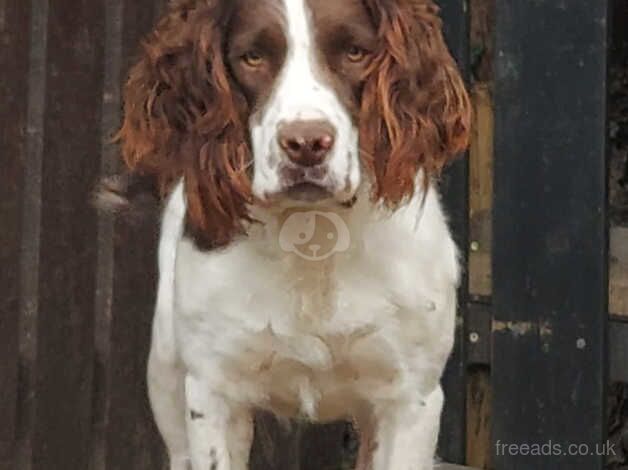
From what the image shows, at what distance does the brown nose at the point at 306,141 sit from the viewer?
8.99ft

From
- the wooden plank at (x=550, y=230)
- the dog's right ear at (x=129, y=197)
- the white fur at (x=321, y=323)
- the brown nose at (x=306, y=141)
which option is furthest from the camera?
the wooden plank at (x=550, y=230)

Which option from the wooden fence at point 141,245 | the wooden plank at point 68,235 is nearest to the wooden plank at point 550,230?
the wooden fence at point 141,245

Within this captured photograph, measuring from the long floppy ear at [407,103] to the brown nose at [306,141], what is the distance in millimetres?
180

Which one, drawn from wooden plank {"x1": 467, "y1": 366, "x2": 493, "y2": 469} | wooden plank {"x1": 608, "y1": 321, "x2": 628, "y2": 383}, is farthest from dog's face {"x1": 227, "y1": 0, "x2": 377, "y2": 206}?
wooden plank {"x1": 467, "y1": 366, "x2": 493, "y2": 469}

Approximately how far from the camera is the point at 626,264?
437 centimetres

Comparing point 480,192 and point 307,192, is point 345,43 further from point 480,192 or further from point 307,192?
point 480,192

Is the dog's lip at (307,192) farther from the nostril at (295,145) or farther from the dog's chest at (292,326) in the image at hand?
the dog's chest at (292,326)

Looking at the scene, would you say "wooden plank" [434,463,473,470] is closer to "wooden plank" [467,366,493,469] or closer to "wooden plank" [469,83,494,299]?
"wooden plank" [467,366,493,469]

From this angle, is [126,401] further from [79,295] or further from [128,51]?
[128,51]

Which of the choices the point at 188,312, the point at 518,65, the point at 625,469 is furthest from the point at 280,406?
the point at 625,469

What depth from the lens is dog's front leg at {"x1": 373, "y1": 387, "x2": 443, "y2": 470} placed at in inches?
130

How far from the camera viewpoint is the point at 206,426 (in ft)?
10.9

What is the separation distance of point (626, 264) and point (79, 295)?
1.40m

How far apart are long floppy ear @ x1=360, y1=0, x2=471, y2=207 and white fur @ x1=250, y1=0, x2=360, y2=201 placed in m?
0.08
